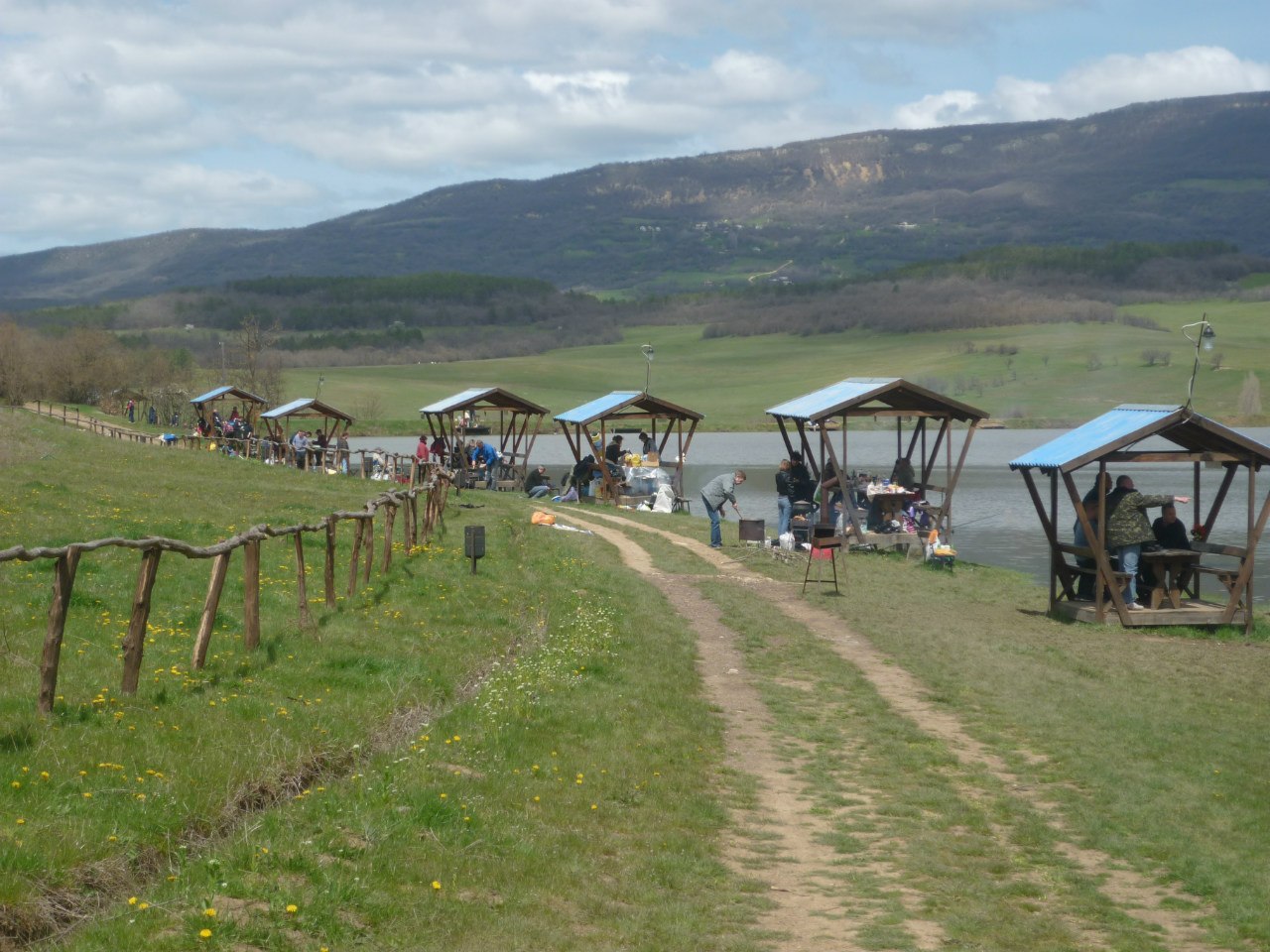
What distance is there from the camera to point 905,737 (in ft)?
39.4

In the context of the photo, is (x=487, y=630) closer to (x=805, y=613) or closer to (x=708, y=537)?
(x=805, y=613)

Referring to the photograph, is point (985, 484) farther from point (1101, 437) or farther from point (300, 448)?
point (1101, 437)

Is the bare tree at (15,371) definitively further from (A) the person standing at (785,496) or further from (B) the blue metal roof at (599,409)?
(A) the person standing at (785,496)

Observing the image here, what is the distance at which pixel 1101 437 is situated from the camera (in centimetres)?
2002

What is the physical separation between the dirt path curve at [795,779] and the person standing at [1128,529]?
4.14 meters

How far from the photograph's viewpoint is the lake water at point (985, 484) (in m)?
36.6

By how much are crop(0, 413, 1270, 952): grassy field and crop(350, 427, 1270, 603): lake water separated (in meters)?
15.2

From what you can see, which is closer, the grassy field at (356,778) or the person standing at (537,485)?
the grassy field at (356,778)

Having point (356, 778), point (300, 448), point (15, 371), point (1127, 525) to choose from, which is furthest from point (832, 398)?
point (15, 371)

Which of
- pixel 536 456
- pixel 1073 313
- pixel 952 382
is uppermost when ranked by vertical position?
pixel 1073 313

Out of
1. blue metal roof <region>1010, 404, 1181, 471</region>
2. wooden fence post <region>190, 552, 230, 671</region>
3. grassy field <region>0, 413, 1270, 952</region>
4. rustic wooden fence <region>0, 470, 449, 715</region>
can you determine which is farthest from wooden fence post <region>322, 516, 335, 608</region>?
blue metal roof <region>1010, 404, 1181, 471</region>

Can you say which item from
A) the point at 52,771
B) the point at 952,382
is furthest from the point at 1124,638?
the point at 952,382

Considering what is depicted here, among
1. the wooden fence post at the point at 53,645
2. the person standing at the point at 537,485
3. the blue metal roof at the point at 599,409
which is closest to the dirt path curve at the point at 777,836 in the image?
the wooden fence post at the point at 53,645

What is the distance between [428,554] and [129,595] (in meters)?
6.78
